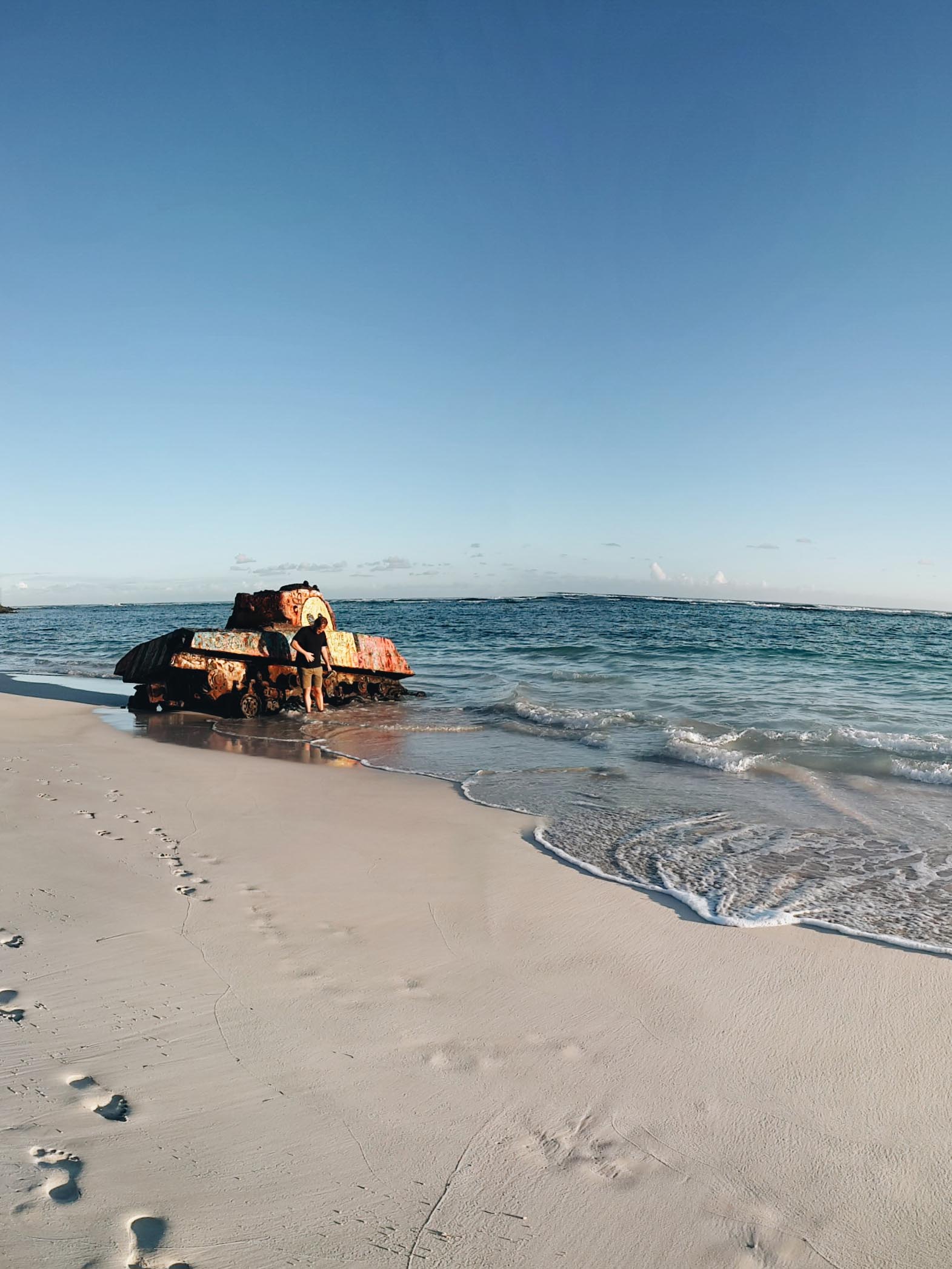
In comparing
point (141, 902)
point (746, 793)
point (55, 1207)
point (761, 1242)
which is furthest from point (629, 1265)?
point (746, 793)

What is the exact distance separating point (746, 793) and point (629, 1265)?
17.1 feet

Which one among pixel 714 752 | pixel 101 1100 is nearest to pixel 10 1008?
pixel 101 1100

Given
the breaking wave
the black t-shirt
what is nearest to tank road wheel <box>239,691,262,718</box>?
the black t-shirt

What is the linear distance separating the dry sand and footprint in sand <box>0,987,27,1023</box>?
0.01 meters

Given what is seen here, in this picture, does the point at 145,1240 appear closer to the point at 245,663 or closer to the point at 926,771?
the point at 926,771

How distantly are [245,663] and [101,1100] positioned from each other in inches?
352

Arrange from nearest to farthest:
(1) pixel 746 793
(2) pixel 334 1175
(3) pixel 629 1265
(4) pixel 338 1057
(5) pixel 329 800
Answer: (3) pixel 629 1265
(2) pixel 334 1175
(4) pixel 338 1057
(5) pixel 329 800
(1) pixel 746 793

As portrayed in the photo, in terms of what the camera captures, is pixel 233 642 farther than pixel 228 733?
Yes

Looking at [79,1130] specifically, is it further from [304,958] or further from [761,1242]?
[761,1242]

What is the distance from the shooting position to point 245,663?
35.2ft

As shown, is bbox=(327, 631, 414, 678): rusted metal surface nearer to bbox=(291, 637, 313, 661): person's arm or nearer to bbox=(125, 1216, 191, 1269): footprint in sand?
bbox=(291, 637, 313, 661): person's arm

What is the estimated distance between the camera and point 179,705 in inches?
419

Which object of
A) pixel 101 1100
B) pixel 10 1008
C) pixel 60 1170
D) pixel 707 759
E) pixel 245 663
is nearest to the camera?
pixel 60 1170

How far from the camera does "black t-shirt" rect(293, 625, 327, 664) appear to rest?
438 inches
